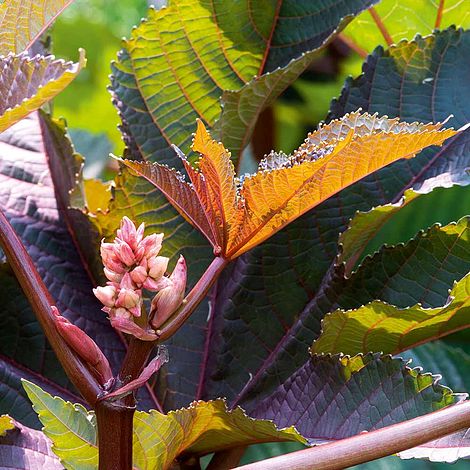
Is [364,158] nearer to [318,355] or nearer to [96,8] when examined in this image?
[318,355]

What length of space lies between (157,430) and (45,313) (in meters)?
0.08

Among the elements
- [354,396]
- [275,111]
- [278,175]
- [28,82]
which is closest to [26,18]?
→ [28,82]

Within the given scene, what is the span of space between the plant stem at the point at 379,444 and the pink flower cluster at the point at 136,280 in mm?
84

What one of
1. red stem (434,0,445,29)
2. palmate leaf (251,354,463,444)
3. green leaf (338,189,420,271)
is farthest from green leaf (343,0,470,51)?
palmate leaf (251,354,463,444)

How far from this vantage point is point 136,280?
0.35 metres

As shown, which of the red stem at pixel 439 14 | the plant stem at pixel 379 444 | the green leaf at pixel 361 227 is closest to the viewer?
the plant stem at pixel 379 444

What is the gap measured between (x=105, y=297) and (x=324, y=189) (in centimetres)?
13

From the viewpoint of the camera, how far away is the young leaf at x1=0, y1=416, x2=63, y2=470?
1.32ft

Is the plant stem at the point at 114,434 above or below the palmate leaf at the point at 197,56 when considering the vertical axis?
below

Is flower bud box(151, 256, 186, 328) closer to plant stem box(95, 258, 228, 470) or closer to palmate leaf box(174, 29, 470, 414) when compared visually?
plant stem box(95, 258, 228, 470)

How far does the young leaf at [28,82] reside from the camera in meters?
0.35

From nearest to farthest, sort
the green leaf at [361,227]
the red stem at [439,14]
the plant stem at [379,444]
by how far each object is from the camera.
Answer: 1. the plant stem at [379,444]
2. the green leaf at [361,227]
3. the red stem at [439,14]

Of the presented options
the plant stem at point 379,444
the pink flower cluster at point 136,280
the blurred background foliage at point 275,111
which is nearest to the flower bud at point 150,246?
the pink flower cluster at point 136,280

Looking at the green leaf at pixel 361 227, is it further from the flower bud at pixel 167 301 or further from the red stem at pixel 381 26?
the red stem at pixel 381 26
